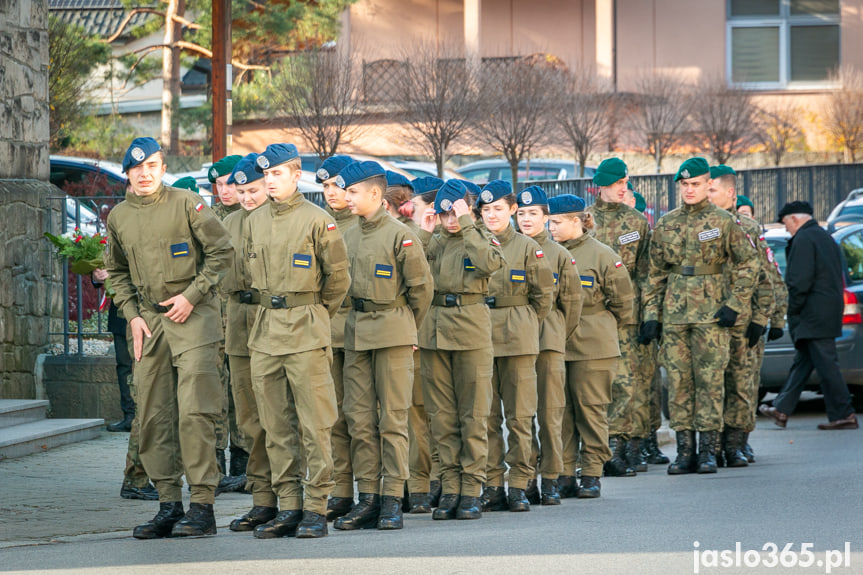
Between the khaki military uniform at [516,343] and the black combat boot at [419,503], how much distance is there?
16.0 inches

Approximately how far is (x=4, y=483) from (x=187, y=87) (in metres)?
26.6

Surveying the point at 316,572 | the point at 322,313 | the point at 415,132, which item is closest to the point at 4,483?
the point at 322,313

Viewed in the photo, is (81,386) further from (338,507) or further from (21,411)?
(338,507)

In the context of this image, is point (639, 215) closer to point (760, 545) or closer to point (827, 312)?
point (827, 312)

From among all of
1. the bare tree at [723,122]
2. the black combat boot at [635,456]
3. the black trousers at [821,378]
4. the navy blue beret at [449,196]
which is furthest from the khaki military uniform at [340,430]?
the bare tree at [723,122]

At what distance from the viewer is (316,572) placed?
6582mm

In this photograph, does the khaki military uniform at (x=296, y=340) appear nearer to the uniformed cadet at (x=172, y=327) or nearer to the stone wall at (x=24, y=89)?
the uniformed cadet at (x=172, y=327)

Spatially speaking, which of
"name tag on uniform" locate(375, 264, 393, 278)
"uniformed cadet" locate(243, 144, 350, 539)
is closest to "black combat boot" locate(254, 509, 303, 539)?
"uniformed cadet" locate(243, 144, 350, 539)

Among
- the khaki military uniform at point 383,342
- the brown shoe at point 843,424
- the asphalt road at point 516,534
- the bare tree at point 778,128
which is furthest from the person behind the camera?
the bare tree at point 778,128

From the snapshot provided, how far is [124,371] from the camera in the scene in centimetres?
1211

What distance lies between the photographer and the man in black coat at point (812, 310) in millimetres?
12961

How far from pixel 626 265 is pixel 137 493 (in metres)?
4.13

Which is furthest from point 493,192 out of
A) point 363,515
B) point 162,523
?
point 162,523

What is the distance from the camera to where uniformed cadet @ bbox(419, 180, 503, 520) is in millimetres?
8414
